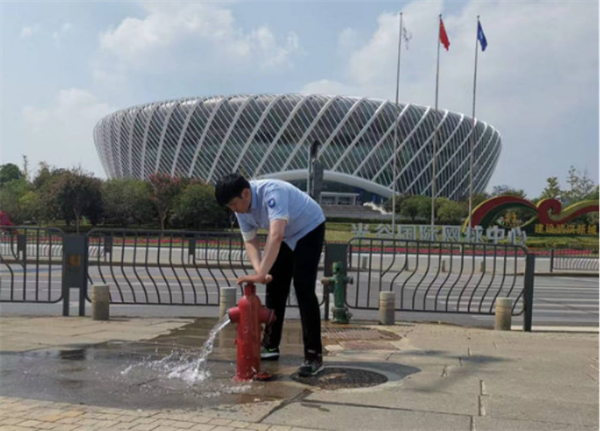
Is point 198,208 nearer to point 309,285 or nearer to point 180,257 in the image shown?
point 180,257

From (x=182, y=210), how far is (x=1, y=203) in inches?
651

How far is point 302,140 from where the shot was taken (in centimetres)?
8925

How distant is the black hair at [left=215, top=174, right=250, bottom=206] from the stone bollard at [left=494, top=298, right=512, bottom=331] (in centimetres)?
519

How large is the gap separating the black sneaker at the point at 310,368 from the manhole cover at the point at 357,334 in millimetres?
Answer: 2129

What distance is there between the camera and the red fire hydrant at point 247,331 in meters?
4.62

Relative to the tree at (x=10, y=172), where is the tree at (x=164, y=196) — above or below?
below

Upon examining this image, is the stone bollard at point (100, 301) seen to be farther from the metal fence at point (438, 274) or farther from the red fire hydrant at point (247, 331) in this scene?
the red fire hydrant at point (247, 331)

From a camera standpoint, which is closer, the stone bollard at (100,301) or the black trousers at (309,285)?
the black trousers at (309,285)

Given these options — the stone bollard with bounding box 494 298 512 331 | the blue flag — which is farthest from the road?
the blue flag

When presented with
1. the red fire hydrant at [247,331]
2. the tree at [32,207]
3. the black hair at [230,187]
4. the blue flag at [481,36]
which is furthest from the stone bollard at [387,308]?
the tree at [32,207]

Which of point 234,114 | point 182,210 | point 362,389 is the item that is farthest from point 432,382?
point 234,114

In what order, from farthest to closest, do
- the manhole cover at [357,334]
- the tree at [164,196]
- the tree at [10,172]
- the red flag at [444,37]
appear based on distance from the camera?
the tree at [10,172] → the tree at [164,196] → the red flag at [444,37] → the manhole cover at [357,334]

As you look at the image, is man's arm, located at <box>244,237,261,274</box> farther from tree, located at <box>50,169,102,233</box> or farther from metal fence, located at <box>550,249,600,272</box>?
tree, located at <box>50,169,102,233</box>

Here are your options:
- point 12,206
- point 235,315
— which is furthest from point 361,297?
point 12,206
